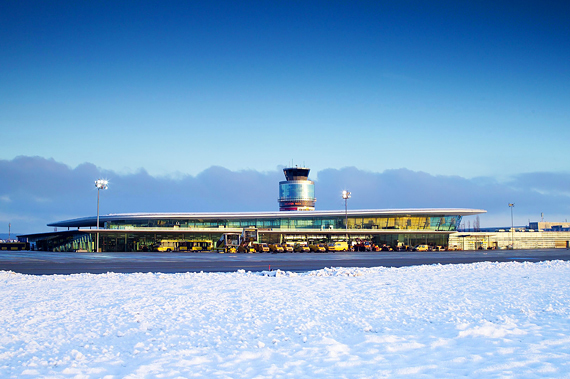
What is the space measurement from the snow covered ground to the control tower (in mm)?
114559

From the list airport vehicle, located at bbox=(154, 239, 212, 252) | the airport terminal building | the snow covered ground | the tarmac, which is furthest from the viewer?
the airport terminal building

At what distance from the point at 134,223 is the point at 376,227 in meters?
51.8

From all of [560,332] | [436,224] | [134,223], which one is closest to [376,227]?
[436,224]

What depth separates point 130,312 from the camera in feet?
38.2

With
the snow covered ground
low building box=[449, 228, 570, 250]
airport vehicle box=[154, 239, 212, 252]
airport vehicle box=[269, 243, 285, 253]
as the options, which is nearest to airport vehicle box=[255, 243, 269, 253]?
airport vehicle box=[269, 243, 285, 253]

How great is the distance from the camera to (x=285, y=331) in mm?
9797

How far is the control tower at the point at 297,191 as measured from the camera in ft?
431

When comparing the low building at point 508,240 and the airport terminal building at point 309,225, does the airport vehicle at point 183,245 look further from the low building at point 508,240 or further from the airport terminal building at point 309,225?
the low building at point 508,240

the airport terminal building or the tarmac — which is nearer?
the tarmac

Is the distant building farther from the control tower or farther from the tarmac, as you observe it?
the tarmac

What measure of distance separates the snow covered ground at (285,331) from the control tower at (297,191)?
11456 cm

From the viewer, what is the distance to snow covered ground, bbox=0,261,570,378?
24.1 ft

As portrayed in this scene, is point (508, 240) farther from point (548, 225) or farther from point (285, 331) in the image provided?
point (285, 331)

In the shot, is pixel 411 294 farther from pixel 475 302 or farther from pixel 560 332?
pixel 560 332
